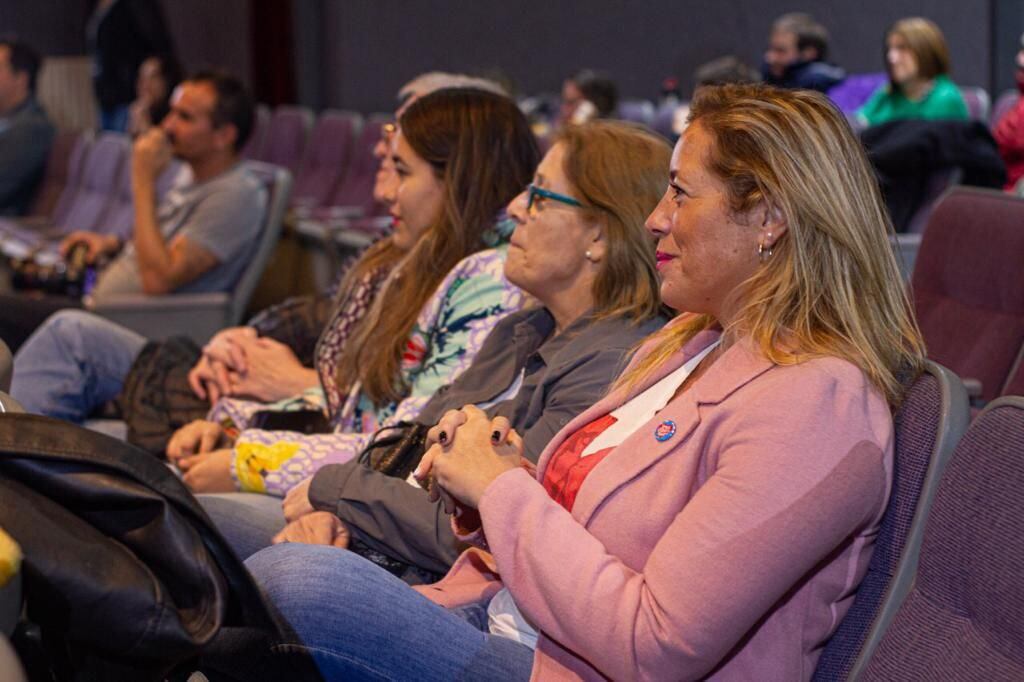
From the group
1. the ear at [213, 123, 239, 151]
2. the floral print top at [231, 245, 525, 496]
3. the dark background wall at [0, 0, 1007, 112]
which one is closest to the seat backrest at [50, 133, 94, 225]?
the dark background wall at [0, 0, 1007, 112]

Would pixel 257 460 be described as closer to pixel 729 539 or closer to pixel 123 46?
pixel 729 539

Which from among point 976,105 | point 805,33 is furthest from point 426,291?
point 976,105

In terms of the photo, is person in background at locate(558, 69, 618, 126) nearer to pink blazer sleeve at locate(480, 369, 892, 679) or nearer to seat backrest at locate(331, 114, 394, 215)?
seat backrest at locate(331, 114, 394, 215)

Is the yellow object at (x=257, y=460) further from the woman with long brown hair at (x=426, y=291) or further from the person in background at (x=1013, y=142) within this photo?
the person in background at (x=1013, y=142)

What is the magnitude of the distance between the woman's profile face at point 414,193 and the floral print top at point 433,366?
198mm

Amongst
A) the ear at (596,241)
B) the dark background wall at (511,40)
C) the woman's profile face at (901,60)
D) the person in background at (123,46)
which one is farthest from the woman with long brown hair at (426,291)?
the person in background at (123,46)

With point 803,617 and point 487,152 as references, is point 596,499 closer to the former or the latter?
point 803,617

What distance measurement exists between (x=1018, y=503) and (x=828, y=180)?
1.35 feet

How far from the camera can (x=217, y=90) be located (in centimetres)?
429

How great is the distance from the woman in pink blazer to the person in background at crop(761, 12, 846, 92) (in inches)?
171

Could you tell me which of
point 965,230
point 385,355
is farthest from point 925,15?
point 385,355

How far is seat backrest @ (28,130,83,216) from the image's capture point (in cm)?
745

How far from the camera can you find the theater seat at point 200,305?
3.99 m

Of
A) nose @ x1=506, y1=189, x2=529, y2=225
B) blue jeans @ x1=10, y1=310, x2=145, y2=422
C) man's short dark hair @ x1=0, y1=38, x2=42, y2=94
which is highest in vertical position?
nose @ x1=506, y1=189, x2=529, y2=225
